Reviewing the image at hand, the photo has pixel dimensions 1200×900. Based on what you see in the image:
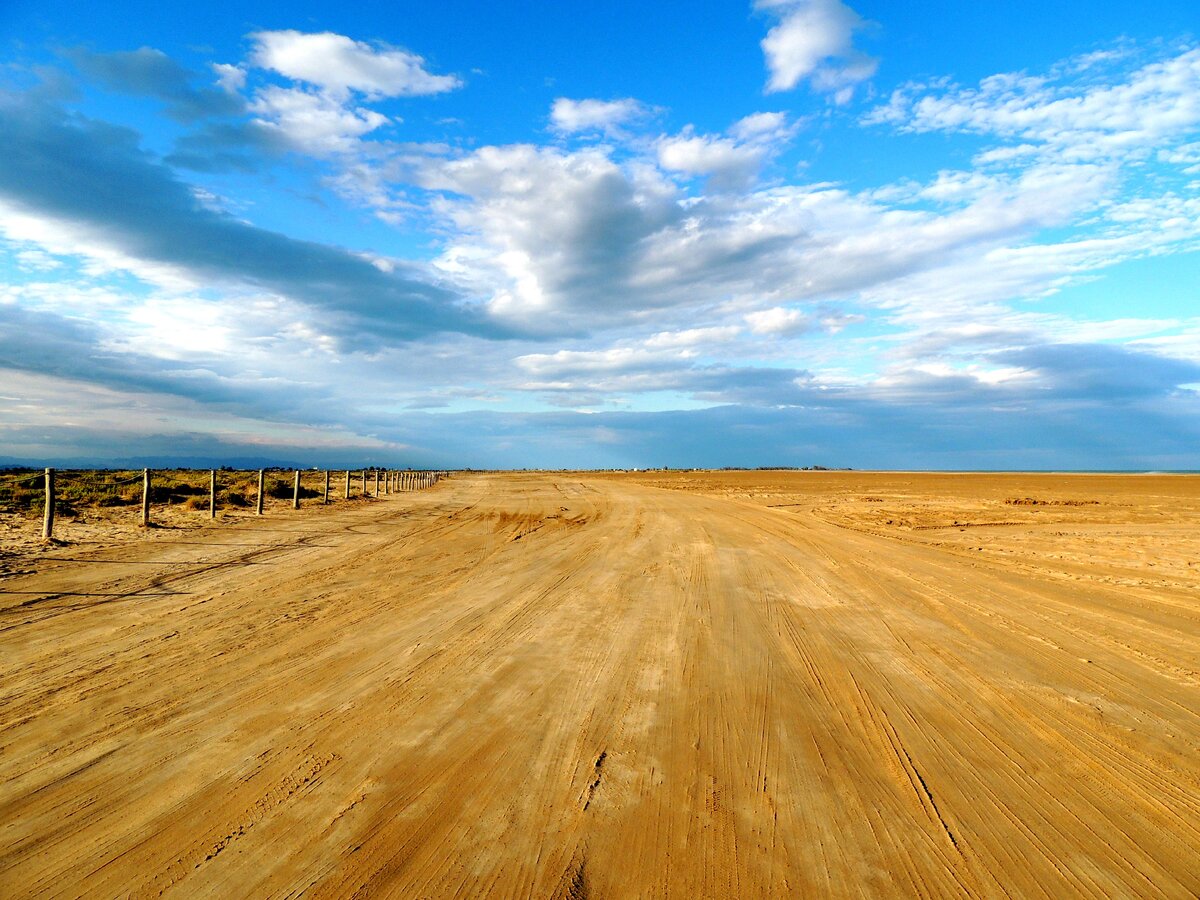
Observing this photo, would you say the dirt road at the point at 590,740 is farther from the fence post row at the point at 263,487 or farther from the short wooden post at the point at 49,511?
the fence post row at the point at 263,487

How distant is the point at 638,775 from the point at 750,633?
134 inches

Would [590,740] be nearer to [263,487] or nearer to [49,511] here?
[49,511]

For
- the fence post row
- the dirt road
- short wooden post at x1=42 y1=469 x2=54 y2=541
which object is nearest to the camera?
the dirt road

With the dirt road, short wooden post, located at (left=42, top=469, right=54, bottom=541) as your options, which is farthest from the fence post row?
the dirt road

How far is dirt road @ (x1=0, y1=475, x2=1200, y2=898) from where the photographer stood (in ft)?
9.61

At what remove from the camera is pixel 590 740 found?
4.16 meters

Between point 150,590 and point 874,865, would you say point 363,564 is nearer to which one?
point 150,590

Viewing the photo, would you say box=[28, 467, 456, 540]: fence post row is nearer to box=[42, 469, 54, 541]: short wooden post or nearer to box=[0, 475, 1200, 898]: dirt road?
box=[42, 469, 54, 541]: short wooden post

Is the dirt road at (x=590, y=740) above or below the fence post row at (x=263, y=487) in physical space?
below

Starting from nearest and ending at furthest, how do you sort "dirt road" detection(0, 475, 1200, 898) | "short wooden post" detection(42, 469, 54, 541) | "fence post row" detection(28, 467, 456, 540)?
"dirt road" detection(0, 475, 1200, 898) < "short wooden post" detection(42, 469, 54, 541) < "fence post row" detection(28, 467, 456, 540)

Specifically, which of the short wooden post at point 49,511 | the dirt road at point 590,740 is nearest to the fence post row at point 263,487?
the short wooden post at point 49,511

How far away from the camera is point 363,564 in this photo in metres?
10.6

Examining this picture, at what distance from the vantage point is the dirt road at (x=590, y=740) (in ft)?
9.61

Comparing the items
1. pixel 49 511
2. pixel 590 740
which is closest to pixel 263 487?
pixel 49 511
